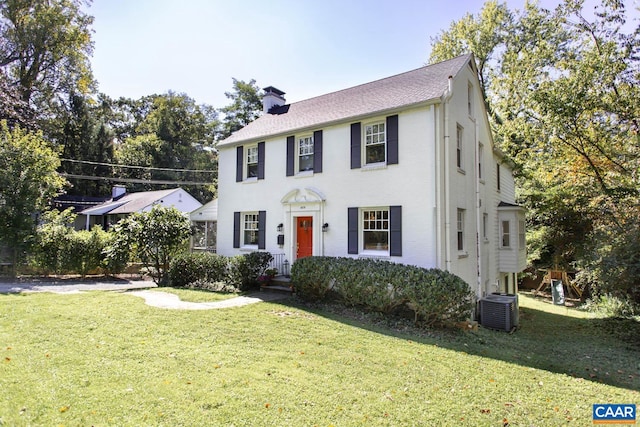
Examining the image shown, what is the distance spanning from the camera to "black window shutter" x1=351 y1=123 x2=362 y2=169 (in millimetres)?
10359

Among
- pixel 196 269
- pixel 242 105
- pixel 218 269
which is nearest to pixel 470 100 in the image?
pixel 218 269

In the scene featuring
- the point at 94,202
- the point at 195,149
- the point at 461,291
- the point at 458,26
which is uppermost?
the point at 458,26

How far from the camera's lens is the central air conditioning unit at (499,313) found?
9.62 metres

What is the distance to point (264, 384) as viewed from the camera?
4.23 metres

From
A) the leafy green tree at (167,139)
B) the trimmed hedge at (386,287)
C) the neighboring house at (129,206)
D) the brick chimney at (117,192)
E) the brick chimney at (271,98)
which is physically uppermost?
the leafy green tree at (167,139)

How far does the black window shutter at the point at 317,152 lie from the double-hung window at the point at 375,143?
163 centimetres

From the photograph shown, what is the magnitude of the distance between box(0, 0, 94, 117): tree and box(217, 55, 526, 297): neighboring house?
20.2 meters

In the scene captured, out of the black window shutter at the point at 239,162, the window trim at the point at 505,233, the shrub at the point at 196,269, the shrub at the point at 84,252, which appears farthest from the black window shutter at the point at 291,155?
the shrub at the point at 84,252

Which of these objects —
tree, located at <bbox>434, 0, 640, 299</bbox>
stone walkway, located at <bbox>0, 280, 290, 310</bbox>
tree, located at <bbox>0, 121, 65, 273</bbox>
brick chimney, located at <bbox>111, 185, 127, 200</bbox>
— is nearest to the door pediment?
stone walkway, located at <bbox>0, 280, 290, 310</bbox>

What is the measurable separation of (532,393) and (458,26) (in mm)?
27427

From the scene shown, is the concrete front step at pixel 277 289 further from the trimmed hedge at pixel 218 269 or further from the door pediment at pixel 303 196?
the door pediment at pixel 303 196

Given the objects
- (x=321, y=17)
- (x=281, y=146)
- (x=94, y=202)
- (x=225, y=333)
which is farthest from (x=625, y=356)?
(x=94, y=202)

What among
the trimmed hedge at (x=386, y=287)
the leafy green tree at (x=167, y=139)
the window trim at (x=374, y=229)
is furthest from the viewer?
the leafy green tree at (x=167, y=139)

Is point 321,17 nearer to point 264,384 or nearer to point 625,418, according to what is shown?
point 264,384
